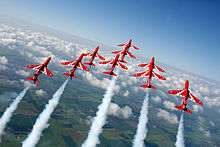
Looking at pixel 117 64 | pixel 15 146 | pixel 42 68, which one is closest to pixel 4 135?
pixel 15 146

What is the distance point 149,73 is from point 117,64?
13505 millimetres

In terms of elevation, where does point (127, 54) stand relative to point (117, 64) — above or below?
above

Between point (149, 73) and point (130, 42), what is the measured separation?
2466cm

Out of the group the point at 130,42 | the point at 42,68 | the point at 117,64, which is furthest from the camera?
the point at 130,42

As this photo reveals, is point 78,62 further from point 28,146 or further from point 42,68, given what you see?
point 28,146

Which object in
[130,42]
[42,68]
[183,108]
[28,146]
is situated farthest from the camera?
[28,146]

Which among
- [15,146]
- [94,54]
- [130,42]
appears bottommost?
[15,146]

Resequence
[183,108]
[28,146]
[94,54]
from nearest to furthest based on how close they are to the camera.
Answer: [183,108] → [94,54] → [28,146]

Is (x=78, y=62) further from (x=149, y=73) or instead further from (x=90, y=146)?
(x=90, y=146)

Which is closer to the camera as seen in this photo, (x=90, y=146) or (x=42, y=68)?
(x=42, y=68)

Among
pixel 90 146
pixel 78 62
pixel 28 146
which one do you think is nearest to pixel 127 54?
pixel 78 62

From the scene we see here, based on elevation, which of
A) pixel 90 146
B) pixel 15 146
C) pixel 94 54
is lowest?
pixel 15 146

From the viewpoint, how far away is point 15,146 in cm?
18712

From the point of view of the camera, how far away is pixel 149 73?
178 feet
